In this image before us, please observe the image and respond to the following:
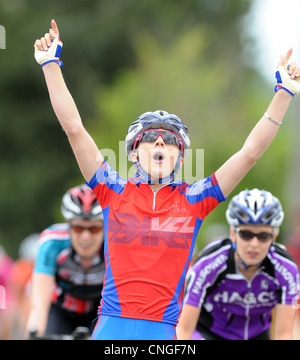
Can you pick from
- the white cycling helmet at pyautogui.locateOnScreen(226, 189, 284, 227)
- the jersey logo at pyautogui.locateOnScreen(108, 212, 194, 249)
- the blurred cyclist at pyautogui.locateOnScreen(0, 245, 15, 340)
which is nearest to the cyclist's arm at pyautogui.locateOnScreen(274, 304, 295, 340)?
the white cycling helmet at pyautogui.locateOnScreen(226, 189, 284, 227)

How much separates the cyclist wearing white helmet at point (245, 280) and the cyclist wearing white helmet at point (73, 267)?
1.50m

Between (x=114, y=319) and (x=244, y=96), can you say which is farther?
(x=244, y=96)

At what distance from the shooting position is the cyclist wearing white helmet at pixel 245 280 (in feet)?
22.5

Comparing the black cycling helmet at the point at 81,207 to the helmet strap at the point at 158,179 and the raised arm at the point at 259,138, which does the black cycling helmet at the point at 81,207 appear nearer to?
the helmet strap at the point at 158,179

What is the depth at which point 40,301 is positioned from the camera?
7996 millimetres

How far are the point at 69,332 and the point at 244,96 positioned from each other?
26183 millimetres

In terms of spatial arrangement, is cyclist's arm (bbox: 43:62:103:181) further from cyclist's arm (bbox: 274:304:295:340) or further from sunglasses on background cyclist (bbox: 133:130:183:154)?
cyclist's arm (bbox: 274:304:295:340)

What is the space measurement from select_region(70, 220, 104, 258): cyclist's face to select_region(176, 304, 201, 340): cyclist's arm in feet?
6.19

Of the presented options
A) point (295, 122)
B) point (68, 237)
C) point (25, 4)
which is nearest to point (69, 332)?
point (68, 237)

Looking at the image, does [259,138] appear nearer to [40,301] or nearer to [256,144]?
[256,144]

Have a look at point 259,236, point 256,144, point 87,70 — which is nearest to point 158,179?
point 256,144

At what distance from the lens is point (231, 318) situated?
7547 millimetres

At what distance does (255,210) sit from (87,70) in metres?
27.5

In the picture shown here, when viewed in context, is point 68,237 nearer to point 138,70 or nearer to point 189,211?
point 189,211
